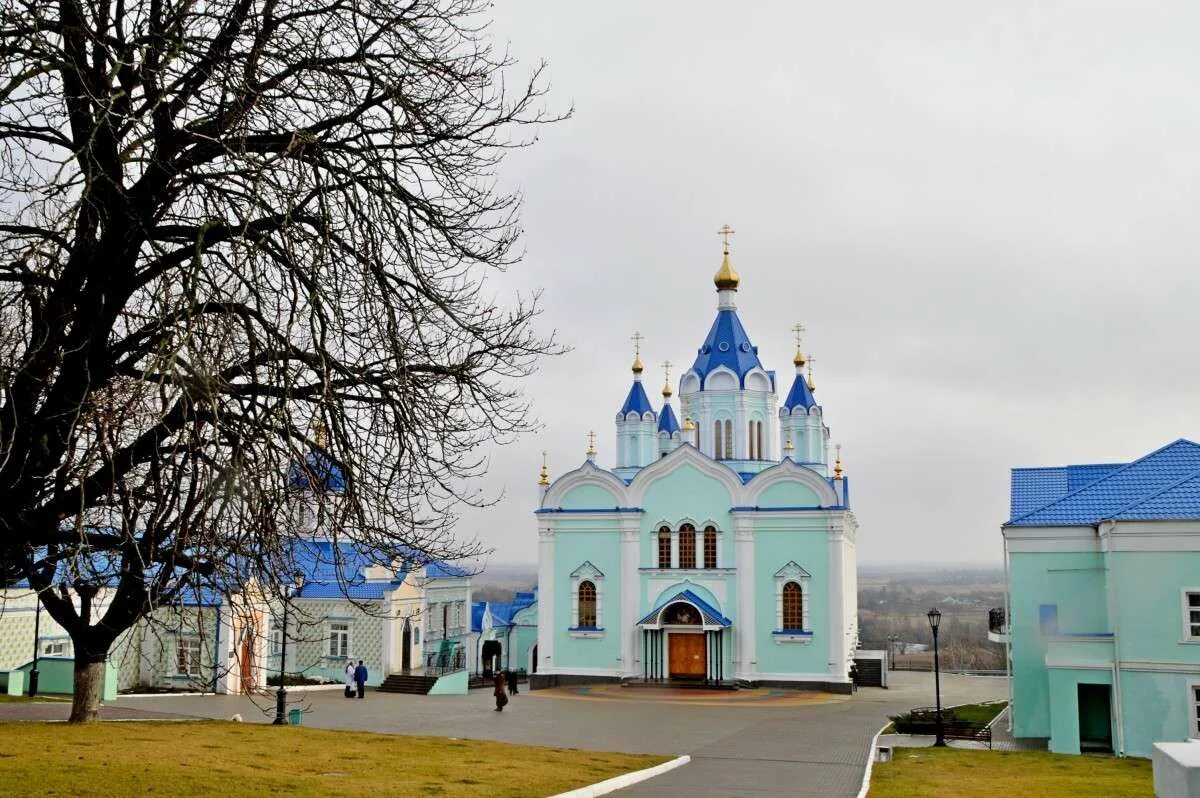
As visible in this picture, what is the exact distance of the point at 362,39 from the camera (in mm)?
11266

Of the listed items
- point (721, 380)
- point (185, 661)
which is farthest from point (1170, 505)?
point (721, 380)

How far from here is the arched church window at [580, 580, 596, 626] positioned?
134ft

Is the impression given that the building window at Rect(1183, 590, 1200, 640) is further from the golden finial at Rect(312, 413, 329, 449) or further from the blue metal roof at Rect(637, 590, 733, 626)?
the golden finial at Rect(312, 413, 329, 449)

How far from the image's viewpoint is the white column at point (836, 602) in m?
38.2

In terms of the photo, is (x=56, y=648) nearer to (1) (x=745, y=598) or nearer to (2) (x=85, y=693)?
(2) (x=85, y=693)

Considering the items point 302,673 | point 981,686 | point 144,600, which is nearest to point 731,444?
point 981,686

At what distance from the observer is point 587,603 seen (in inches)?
1613

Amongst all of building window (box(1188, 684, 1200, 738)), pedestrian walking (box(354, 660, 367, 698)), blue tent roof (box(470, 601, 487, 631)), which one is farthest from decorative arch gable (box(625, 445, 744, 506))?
building window (box(1188, 684, 1200, 738))

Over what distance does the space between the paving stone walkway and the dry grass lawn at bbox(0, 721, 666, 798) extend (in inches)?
43.9

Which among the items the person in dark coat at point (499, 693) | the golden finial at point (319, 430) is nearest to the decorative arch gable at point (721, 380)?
the person in dark coat at point (499, 693)

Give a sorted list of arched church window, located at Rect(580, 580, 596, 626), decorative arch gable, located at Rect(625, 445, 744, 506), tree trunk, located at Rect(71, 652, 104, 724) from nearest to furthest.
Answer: tree trunk, located at Rect(71, 652, 104, 724) < decorative arch gable, located at Rect(625, 445, 744, 506) < arched church window, located at Rect(580, 580, 596, 626)

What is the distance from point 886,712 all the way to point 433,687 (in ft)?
45.2

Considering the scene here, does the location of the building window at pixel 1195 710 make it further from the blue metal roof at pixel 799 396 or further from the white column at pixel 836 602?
the blue metal roof at pixel 799 396

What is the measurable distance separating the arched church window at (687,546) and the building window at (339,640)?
11320mm
